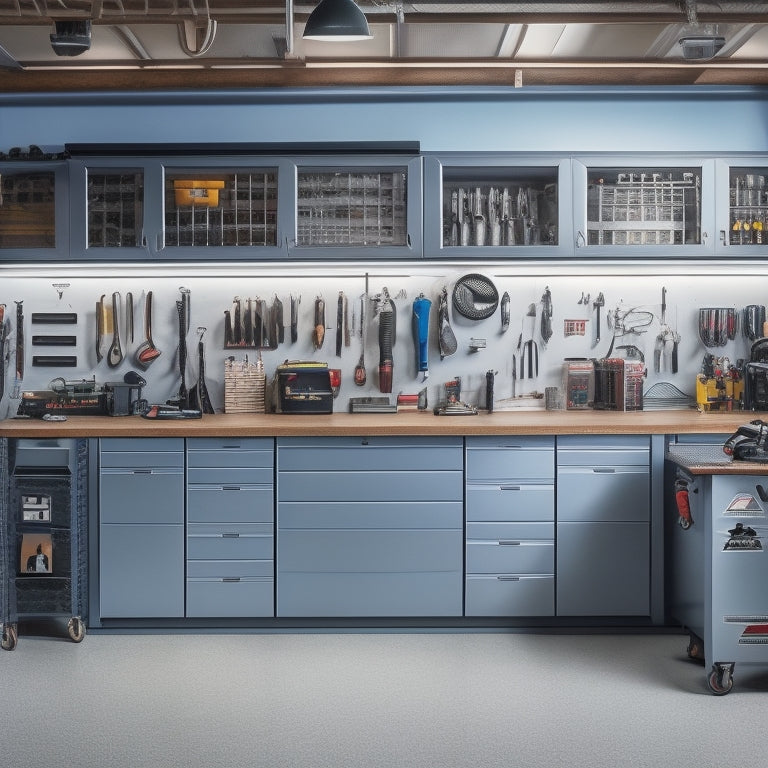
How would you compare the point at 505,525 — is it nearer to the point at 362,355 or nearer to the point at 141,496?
the point at 362,355

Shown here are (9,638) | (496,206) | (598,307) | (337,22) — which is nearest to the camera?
(337,22)

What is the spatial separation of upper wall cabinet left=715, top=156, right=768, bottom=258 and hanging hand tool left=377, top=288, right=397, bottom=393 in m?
1.65

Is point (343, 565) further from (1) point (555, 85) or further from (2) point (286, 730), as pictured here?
(1) point (555, 85)

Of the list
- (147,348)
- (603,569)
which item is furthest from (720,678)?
(147,348)

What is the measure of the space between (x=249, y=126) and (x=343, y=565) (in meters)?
2.28

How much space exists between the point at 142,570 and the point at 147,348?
124cm

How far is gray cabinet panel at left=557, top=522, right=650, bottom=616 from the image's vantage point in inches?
146

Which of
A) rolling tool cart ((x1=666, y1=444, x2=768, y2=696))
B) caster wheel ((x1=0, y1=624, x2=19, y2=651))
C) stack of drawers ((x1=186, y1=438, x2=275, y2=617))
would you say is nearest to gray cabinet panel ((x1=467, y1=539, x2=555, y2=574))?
rolling tool cart ((x1=666, y1=444, x2=768, y2=696))

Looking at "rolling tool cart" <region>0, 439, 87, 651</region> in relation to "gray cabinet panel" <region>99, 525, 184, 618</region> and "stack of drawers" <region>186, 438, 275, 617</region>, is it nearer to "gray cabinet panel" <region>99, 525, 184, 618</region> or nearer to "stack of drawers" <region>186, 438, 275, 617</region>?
"gray cabinet panel" <region>99, 525, 184, 618</region>

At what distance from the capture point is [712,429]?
12.1ft

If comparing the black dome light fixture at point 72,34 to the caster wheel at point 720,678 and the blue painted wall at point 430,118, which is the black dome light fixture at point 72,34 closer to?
the blue painted wall at point 430,118

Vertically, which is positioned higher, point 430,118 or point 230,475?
point 430,118

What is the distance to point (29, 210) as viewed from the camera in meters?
4.10

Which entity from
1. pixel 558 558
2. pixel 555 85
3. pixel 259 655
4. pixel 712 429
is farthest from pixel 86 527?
pixel 555 85
